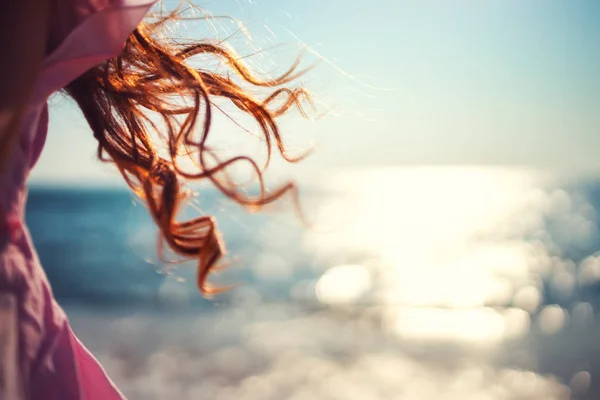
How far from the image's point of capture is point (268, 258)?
16328 mm

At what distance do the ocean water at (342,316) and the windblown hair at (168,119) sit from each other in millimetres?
230

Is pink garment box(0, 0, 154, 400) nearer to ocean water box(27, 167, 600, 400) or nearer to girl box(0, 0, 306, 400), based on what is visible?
girl box(0, 0, 306, 400)

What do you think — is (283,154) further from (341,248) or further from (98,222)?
(98,222)

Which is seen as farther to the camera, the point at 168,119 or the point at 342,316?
the point at 342,316

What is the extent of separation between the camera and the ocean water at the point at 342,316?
274 inches

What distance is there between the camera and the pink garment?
108cm

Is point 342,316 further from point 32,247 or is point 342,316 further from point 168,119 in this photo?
point 32,247

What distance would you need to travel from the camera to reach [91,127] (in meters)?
1.65

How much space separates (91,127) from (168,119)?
231mm

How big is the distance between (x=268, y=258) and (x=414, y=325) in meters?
7.27

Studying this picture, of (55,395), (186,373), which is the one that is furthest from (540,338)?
(55,395)

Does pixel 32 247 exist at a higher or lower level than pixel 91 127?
lower

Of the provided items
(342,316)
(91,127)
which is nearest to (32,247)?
(91,127)

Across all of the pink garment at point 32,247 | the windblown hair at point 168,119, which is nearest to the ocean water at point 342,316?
the windblown hair at point 168,119
